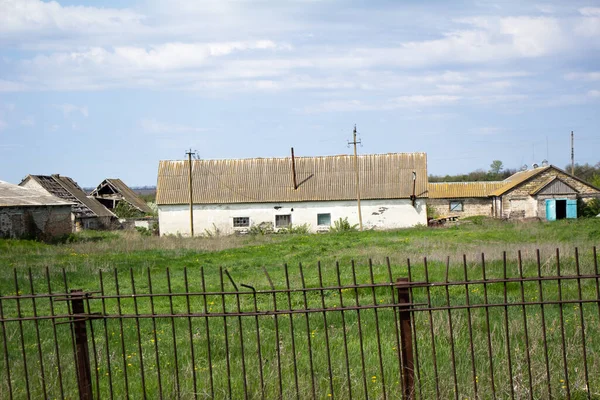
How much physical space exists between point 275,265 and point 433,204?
25.7m

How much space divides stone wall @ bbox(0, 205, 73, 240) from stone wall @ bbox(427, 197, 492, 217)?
22.5 metres

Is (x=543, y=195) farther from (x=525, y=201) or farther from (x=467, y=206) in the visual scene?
(x=467, y=206)

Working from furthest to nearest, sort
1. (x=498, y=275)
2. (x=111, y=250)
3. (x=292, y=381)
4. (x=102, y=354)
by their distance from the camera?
(x=111, y=250)
(x=498, y=275)
(x=102, y=354)
(x=292, y=381)

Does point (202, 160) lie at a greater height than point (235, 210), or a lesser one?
greater

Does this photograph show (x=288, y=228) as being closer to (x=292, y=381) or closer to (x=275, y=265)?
(x=275, y=265)

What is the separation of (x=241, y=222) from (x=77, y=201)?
1277 cm

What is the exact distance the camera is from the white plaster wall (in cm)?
3772

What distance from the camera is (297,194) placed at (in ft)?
126

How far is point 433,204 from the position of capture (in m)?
41.8

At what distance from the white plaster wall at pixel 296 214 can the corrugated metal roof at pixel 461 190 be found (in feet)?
15.2

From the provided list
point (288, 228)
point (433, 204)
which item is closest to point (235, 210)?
point (288, 228)

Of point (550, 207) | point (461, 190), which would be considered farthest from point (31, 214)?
point (550, 207)

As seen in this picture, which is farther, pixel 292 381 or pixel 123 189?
pixel 123 189

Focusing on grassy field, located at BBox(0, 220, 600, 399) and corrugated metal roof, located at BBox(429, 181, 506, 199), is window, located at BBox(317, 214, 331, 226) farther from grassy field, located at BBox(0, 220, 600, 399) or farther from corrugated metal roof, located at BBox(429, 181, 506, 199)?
grassy field, located at BBox(0, 220, 600, 399)
